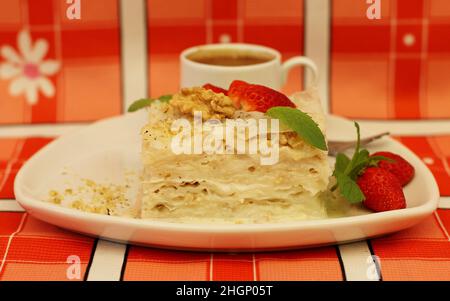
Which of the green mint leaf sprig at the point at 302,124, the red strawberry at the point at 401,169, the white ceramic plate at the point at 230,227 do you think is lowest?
the white ceramic plate at the point at 230,227

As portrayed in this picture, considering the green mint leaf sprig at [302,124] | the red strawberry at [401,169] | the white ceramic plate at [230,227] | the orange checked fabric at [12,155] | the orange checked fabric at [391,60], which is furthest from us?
the orange checked fabric at [391,60]

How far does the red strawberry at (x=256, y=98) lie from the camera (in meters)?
1.87

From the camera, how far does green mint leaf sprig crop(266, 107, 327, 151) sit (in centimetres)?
177

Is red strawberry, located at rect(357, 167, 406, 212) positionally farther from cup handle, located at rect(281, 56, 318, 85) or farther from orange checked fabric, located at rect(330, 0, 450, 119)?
orange checked fabric, located at rect(330, 0, 450, 119)

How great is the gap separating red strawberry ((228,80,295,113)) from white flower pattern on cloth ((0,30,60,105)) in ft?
3.35

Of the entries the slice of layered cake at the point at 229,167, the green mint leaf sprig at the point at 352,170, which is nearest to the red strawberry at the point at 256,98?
the slice of layered cake at the point at 229,167

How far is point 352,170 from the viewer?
1.95 metres

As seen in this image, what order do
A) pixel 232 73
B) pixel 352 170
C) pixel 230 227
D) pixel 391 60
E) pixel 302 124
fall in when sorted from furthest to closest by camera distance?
pixel 391 60 < pixel 232 73 < pixel 352 170 < pixel 302 124 < pixel 230 227

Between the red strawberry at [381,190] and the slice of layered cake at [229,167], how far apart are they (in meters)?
0.11

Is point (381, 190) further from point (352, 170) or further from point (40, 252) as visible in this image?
point (40, 252)

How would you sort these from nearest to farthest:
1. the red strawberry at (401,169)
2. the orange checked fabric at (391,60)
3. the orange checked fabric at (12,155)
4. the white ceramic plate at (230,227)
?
1. the white ceramic plate at (230,227)
2. the red strawberry at (401,169)
3. the orange checked fabric at (12,155)
4. the orange checked fabric at (391,60)

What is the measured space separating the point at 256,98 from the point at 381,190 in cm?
33

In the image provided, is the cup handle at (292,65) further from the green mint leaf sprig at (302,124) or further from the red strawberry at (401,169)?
the green mint leaf sprig at (302,124)

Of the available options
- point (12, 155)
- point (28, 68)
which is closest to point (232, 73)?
point (12, 155)
